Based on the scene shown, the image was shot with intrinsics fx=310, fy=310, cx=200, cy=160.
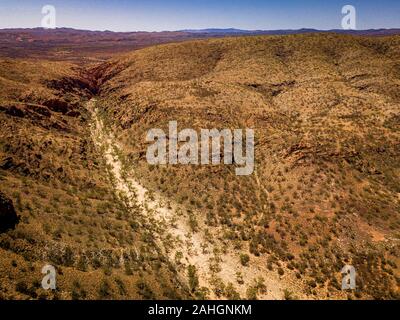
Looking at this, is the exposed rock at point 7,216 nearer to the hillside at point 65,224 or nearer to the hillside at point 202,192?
the hillside at point 65,224

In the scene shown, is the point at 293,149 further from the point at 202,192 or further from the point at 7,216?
the point at 7,216

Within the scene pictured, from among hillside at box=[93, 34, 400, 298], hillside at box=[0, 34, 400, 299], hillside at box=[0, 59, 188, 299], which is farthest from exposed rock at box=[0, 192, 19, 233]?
hillside at box=[93, 34, 400, 298]

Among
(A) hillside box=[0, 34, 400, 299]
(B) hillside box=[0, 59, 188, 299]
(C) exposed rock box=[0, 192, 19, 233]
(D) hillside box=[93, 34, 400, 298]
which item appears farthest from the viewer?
(D) hillside box=[93, 34, 400, 298]

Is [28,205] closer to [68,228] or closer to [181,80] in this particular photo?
[68,228]

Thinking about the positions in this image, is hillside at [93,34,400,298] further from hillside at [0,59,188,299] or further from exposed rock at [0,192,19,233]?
exposed rock at [0,192,19,233]

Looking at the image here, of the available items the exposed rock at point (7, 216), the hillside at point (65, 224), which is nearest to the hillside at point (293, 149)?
the hillside at point (65, 224)

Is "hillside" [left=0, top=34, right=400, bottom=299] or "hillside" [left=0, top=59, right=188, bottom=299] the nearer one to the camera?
"hillside" [left=0, top=59, right=188, bottom=299]
